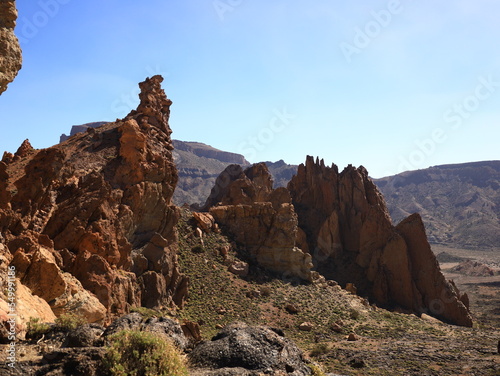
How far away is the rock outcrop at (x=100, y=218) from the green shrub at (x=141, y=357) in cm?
978

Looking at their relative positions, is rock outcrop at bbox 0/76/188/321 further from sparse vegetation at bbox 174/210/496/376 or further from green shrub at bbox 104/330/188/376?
green shrub at bbox 104/330/188/376

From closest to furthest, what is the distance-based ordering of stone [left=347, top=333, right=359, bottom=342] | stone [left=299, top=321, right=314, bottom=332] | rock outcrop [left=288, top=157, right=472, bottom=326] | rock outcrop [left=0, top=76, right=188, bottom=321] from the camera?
rock outcrop [left=0, top=76, right=188, bottom=321], stone [left=347, top=333, right=359, bottom=342], stone [left=299, top=321, right=314, bottom=332], rock outcrop [left=288, top=157, right=472, bottom=326]

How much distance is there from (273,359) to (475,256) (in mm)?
160876

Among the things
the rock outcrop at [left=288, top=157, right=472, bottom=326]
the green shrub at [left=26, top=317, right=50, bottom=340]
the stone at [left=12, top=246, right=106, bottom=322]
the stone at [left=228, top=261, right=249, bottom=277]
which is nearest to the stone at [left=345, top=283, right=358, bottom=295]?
the rock outcrop at [left=288, top=157, right=472, bottom=326]

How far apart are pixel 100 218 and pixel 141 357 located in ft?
58.5

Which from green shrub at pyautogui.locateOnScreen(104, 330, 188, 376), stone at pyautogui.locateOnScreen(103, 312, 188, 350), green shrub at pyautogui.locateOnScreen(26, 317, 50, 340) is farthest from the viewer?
stone at pyautogui.locateOnScreen(103, 312, 188, 350)

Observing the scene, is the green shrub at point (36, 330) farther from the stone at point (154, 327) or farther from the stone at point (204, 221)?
the stone at point (204, 221)

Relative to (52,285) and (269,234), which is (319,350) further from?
(52,285)

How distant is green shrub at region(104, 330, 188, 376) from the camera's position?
9.91 meters

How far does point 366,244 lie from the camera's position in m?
68.4

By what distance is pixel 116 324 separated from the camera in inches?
523

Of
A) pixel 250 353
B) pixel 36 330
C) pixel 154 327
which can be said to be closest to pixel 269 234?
pixel 154 327

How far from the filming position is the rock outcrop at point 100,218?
64.2 feet

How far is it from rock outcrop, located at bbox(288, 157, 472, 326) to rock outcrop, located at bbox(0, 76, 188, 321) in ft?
120
